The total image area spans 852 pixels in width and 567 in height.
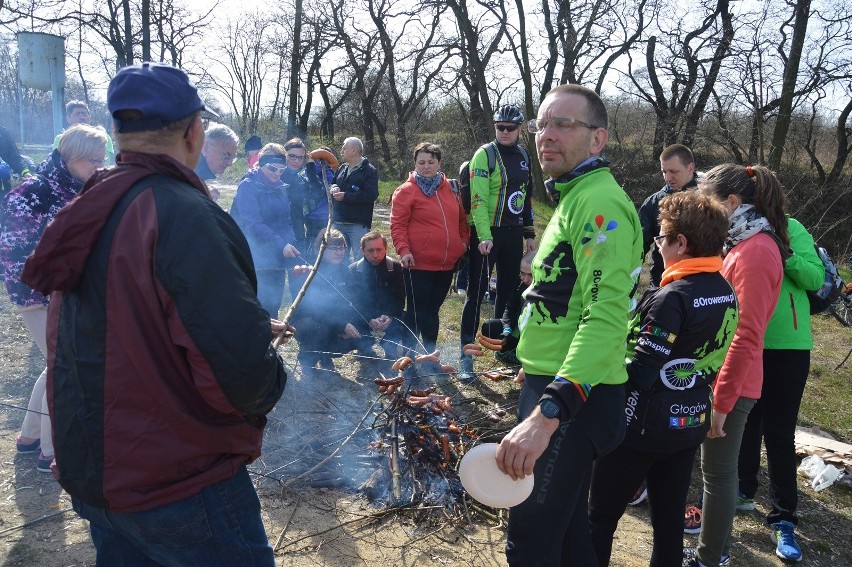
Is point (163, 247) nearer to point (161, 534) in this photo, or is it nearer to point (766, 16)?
point (161, 534)

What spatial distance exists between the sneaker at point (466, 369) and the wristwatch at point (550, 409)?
11.3ft

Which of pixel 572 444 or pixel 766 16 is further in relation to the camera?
pixel 766 16

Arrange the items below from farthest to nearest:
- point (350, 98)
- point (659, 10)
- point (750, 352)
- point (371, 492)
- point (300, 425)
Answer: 1. point (350, 98)
2. point (659, 10)
3. point (300, 425)
4. point (371, 492)
5. point (750, 352)

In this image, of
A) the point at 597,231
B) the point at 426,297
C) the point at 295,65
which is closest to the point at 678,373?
the point at 597,231

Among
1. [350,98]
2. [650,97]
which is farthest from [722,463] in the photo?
[350,98]

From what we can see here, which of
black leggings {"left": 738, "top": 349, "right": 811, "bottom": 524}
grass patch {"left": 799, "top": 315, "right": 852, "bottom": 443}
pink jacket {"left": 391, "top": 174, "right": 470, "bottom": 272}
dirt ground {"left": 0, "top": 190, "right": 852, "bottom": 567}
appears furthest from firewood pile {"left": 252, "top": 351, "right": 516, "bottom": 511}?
grass patch {"left": 799, "top": 315, "right": 852, "bottom": 443}

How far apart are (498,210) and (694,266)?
10.2 feet

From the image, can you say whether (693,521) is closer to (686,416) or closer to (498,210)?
(686,416)

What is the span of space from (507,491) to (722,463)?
1.43 m

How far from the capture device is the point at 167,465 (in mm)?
1463

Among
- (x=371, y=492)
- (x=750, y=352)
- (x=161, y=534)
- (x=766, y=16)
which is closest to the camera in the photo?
(x=161, y=534)

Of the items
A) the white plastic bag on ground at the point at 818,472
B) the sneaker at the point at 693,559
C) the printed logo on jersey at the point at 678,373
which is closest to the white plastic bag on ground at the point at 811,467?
the white plastic bag on ground at the point at 818,472

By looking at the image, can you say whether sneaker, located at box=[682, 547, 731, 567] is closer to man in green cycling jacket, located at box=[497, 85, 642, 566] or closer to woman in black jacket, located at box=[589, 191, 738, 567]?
woman in black jacket, located at box=[589, 191, 738, 567]

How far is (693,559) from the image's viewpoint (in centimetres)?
296
